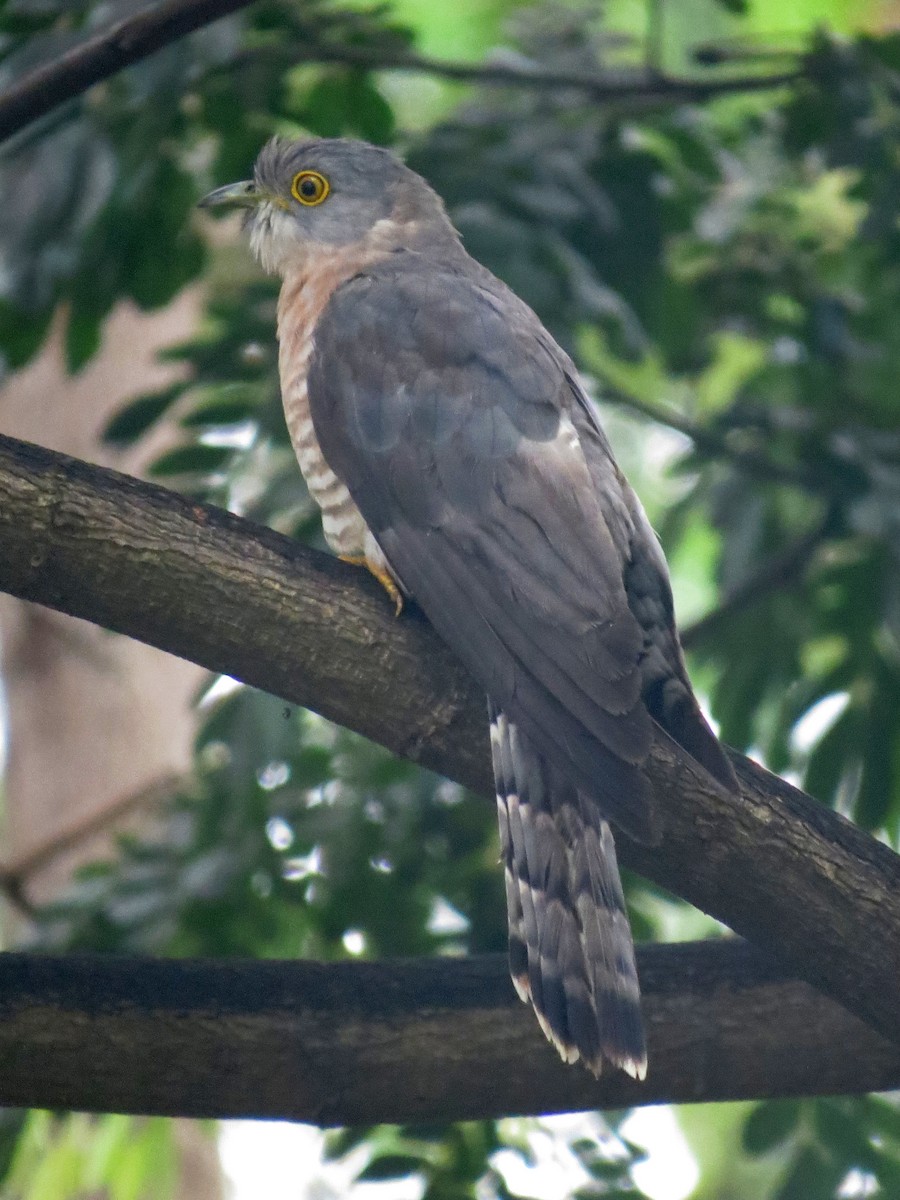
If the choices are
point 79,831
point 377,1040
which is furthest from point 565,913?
point 79,831

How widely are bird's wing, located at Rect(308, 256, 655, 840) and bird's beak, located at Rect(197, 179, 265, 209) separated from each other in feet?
1.90

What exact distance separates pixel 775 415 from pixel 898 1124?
1932 millimetres

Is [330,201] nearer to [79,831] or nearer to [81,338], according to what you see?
[81,338]

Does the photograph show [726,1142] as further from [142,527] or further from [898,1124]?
[142,527]

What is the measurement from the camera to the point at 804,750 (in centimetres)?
411

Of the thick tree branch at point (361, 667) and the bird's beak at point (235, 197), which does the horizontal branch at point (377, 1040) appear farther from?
the bird's beak at point (235, 197)

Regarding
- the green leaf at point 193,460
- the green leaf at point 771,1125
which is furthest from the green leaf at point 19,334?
the green leaf at point 771,1125

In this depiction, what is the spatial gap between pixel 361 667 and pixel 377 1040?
0.69 metres

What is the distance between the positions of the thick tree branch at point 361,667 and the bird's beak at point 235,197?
1.68 metres

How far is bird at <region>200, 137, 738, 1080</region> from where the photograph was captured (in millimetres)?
2656

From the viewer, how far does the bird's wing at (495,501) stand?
271 centimetres

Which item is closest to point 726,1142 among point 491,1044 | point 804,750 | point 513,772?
point 804,750

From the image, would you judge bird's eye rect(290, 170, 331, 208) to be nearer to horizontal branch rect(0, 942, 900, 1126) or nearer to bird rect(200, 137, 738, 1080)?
bird rect(200, 137, 738, 1080)

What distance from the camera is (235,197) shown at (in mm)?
4168
